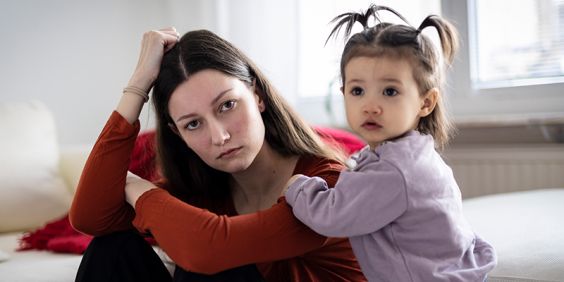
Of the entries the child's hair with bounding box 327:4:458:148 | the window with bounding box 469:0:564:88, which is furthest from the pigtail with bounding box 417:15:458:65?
the window with bounding box 469:0:564:88

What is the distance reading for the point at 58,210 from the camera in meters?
2.10

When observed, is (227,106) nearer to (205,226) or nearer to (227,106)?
(227,106)

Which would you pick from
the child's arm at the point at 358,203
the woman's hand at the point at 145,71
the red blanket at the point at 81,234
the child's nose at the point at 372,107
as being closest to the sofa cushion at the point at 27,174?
the red blanket at the point at 81,234

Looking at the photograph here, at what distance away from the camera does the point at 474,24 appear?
242 centimetres

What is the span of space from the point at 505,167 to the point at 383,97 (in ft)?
4.59

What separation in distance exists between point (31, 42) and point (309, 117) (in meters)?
1.25

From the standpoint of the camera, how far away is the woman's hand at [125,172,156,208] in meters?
1.22

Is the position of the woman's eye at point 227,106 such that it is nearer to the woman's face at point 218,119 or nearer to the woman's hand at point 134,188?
the woman's face at point 218,119

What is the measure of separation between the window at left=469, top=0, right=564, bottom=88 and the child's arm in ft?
5.09

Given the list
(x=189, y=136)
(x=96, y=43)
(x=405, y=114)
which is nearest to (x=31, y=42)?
(x=96, y=43)

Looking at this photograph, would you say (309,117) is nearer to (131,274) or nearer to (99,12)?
(99,12)

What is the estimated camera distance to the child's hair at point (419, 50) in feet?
3.21

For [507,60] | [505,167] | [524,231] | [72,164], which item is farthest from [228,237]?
[507,60]

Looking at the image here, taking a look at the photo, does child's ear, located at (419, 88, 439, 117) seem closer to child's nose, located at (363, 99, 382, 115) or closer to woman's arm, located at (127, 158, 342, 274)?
child's nose, located at (363, 99, 382, 115)
